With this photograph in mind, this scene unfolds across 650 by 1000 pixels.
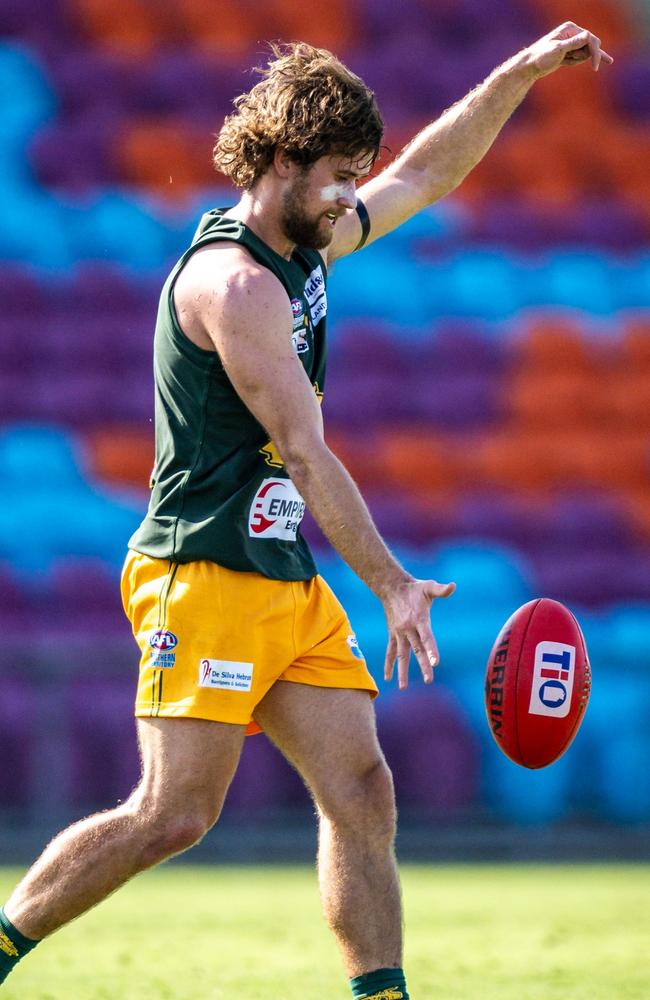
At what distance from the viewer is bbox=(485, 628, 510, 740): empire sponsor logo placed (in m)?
3.73

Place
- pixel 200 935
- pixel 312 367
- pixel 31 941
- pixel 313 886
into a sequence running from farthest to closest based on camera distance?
pixel 313 886, pixel 200 935, pixel 312 367, pixel 31 941

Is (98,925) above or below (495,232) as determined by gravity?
below

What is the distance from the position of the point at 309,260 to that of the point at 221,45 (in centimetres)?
929

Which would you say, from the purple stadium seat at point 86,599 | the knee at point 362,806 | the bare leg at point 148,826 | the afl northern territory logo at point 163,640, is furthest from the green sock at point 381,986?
the purple stadium seat at point 86,599

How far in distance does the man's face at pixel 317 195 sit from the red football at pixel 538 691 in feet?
3.43

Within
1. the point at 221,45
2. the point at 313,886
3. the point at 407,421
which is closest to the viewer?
the point at 313,886

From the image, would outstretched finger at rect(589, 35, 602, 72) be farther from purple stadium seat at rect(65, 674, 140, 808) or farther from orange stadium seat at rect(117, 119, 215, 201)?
orange stadium seat at rect(117, 119, 215, 201)

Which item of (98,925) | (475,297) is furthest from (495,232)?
(98,925)

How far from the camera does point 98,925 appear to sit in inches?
242

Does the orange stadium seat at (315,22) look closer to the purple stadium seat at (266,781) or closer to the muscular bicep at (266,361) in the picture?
the purple stadium seat at (266,781)

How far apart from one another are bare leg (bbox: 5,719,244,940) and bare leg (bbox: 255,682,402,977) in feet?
0.55

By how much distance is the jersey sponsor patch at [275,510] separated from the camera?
11.9 ft

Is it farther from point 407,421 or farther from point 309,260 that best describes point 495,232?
point 309,260

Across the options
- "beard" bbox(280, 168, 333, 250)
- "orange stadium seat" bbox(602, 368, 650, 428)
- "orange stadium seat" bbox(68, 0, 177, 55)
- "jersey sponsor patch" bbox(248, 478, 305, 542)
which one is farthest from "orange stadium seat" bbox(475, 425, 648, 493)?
"beard" bbox(280, 168, 333, 250)
